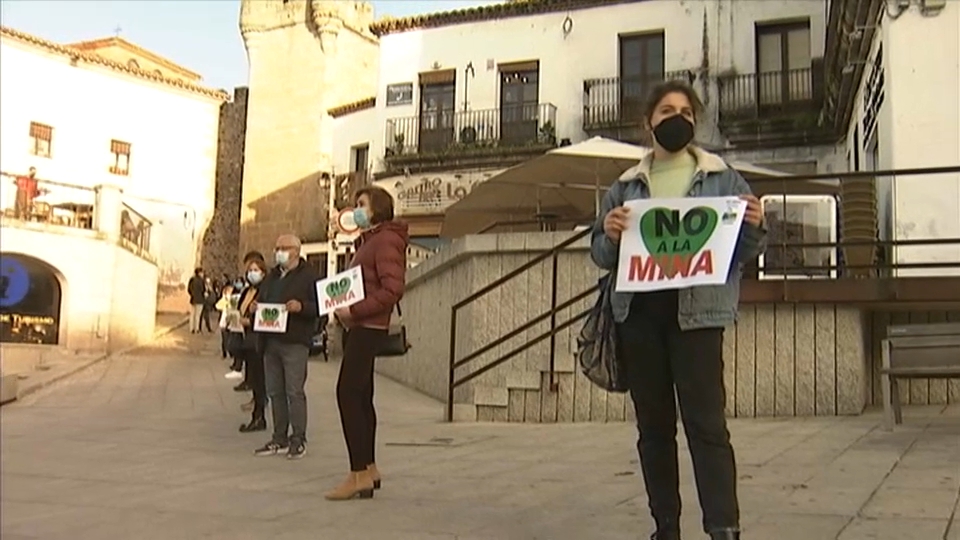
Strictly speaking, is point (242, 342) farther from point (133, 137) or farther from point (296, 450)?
point (133, 137)

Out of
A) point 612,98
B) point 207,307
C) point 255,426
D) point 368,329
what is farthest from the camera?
point 207,307

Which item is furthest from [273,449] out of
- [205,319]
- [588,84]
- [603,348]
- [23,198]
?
[205,319]

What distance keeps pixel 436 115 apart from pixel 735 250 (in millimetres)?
22570

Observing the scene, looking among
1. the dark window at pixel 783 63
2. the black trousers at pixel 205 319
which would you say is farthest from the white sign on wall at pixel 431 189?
the dark window at pixel 783 63

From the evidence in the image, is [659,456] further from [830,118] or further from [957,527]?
[830,118]

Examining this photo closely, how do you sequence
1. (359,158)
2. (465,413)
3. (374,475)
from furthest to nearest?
(359,158) → (465,413) → (374,475)

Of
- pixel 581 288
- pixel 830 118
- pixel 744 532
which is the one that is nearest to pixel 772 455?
pixel 744 532

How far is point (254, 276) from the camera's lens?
366 inches

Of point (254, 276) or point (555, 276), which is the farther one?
point (555, 276)

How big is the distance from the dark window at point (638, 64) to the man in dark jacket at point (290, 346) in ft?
52.5

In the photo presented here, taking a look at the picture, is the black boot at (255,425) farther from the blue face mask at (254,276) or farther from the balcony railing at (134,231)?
the balcony railing at (134,231)

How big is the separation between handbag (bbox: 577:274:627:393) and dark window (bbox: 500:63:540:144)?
19.8m

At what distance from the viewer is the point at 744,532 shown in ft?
13.3

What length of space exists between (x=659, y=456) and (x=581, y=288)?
19.9 feet
